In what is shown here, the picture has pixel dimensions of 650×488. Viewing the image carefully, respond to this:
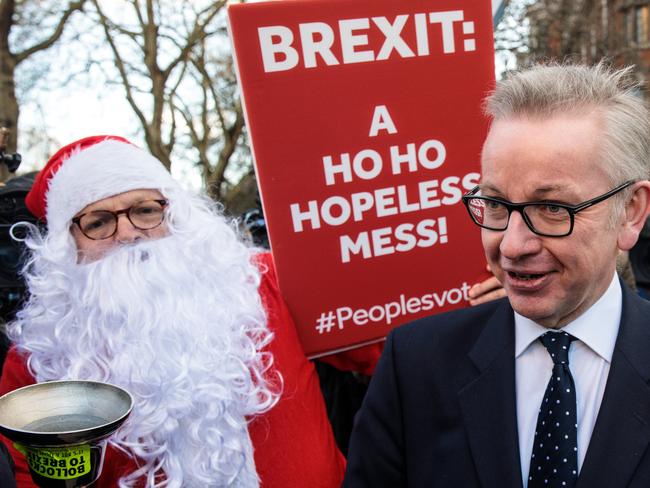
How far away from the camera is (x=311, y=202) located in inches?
91.0

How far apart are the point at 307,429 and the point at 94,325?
0.84 metres

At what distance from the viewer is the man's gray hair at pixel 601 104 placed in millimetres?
1419

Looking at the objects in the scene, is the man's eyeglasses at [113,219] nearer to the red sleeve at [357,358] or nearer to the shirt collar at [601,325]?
the red sleeve at [357,358]

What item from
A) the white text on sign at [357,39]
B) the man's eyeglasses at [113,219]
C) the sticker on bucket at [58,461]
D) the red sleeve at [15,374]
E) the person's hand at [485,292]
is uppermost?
the white text on sign at [357,39]

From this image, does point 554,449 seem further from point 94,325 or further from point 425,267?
point 94,325

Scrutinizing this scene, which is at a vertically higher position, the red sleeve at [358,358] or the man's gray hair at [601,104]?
the man's gray hair at [601,104]

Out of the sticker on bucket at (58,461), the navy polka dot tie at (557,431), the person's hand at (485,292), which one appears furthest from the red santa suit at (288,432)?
the navy polka dot tie at (557,431)

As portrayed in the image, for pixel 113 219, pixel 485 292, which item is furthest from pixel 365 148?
pixel 113 219

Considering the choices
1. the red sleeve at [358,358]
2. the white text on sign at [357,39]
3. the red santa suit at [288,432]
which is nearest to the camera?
the white text on sign at [357,39]

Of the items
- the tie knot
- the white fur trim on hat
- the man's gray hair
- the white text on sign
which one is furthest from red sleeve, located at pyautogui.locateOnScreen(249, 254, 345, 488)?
the man's gray hair

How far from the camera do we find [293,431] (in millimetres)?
2393

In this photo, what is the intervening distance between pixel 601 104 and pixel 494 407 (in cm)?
69

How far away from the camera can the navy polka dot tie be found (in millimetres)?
1440

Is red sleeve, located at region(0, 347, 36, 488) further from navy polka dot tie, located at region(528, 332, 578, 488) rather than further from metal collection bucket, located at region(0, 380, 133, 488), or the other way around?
navy polka dot tie, located at region(528, 332, 578, 488)
